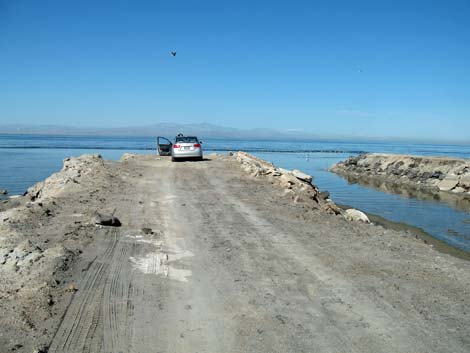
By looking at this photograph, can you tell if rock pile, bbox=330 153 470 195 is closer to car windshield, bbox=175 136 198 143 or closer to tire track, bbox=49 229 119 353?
car windshield, bbox=175 136 198 143

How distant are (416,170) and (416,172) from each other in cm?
97

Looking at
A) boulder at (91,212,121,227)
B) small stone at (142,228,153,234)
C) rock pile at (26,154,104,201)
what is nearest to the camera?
small stone at (142,228,153,234)

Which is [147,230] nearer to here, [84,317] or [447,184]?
[84,317]

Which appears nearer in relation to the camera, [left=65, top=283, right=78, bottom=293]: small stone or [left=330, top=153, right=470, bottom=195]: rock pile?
[left=65, top=283, right=78, bottom=293]: small stone

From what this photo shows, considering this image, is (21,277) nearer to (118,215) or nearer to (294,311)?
(294,311)

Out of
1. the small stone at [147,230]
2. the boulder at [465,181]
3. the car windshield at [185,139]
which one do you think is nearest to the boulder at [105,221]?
the small stone at [147,230]

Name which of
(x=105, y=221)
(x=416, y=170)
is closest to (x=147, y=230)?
(x=105, y=221)

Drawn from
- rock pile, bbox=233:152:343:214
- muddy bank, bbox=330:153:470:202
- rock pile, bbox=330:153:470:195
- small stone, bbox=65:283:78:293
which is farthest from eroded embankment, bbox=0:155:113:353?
rock pile, bbox=330:153:470:195

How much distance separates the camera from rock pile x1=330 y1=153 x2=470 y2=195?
111 feet

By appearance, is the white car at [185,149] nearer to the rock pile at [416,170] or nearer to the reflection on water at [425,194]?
the reflection on water at [425,194]

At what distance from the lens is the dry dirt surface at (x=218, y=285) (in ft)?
15.4

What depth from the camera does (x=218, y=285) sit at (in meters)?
6.23

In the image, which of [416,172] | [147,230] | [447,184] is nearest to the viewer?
[147,230]

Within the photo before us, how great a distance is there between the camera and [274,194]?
47.4ft
